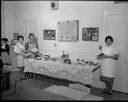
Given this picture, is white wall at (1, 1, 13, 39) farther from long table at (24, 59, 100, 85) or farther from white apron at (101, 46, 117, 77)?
white apron at (101, 46, 117, 77)

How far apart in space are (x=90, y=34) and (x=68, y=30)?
2.35 ft

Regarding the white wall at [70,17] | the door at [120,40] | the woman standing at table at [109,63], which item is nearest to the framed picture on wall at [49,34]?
the white wall at [70,17]

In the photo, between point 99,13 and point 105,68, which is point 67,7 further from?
point 105,68

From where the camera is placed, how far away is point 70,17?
4.22 m

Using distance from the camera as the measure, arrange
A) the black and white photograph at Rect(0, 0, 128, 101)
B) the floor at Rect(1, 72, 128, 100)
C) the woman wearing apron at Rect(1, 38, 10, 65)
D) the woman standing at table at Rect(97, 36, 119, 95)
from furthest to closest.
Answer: the woman wearing apron at Rect(1, 38, 10, 65), the floor at Rect(1, 72, 128, 100), the black and white photograph at Rect(0, 0, 128, 101), the woman standing at table at Rect(97, 36, 119, 95)

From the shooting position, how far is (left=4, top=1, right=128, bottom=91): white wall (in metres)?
3.73

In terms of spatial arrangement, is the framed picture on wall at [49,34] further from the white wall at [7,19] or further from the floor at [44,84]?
the white wall at [7,19]

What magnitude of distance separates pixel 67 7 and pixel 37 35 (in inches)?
59.6

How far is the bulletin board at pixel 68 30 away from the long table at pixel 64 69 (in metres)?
0.97

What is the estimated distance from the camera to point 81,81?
331cm

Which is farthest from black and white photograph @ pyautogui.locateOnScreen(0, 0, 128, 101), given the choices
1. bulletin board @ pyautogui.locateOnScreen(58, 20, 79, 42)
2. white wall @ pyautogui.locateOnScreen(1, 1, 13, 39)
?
white wall @ pyautogui.locateOnScreen(1, 1, 13, 39)

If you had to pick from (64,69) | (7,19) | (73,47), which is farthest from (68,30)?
(7,19)

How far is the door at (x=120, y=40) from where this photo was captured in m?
3.41

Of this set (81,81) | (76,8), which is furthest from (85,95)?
(76,8)
